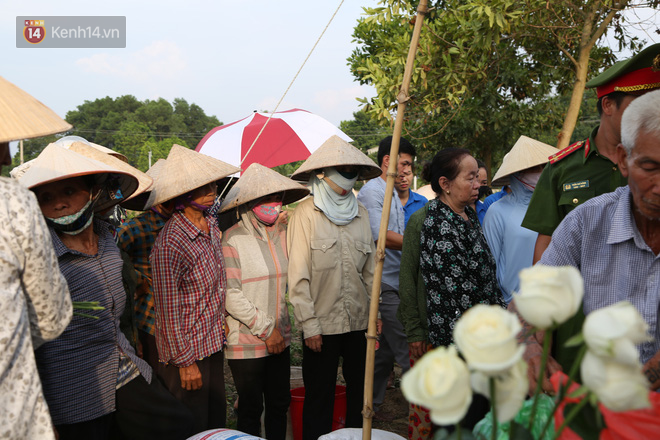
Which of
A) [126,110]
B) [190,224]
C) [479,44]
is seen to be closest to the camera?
[190,224]

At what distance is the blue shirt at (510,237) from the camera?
3.74m

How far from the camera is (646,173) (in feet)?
4.86

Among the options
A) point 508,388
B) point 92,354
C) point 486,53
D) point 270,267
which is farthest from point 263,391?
point 486,53

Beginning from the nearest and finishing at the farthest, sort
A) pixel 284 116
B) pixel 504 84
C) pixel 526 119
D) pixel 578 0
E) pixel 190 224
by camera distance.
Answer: pixel 190 224 < pixel 578 0 < pixel 284 116 < pixel 504 84 < pixel 526 119

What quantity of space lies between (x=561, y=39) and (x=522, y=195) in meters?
2.68

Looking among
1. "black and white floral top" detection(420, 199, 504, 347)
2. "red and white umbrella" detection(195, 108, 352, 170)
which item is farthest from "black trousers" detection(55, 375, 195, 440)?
"red and white umbrella" detection(195, 108, 352, 170)

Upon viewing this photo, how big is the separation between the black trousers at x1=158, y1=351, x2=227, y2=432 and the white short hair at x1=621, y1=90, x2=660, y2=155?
8.55ft

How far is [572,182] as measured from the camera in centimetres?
239

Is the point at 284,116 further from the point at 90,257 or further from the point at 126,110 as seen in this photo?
the point at 126,110

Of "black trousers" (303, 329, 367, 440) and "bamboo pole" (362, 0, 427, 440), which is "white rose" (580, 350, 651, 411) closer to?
"bamboo pole" (362, 0, 427, 440)

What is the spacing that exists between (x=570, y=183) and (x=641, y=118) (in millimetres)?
962

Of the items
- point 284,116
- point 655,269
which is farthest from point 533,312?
point 284,116

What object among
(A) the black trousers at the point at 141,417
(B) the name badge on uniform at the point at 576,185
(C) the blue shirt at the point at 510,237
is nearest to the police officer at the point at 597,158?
(B) the name badge on uniform at the point at 576,185

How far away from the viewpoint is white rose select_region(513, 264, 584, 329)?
0.83 m
